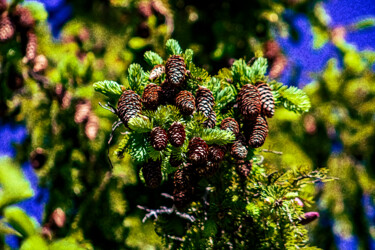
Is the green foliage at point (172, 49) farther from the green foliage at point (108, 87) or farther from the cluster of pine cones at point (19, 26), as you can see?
the cluster of pine cones at point (19, 26)

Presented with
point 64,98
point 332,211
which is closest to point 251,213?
point 64,98

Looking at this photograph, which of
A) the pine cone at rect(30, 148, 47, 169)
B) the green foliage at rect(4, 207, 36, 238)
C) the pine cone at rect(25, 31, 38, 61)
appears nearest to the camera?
the green foliage at rect(4, 207, 36, 238)

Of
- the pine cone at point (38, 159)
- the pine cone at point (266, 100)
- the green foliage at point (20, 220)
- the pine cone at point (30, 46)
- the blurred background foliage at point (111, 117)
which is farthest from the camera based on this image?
the pine cone at point (38, 159)

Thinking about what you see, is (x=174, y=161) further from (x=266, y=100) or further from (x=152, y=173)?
(x=266, y=100)

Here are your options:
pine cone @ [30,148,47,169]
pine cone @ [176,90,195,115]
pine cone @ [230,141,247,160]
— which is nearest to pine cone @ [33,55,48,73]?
pine cone @ [30,148,47,169]

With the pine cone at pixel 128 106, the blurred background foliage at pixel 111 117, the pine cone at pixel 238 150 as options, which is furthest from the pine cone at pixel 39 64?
the pine cone at pixel 238 150

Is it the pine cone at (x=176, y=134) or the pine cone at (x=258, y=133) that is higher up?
the pine cone at (x=258, y=133)

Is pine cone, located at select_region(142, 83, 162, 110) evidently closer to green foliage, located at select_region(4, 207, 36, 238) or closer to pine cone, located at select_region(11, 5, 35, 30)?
green foliage, located at select_region(4, 207, 36, 238)

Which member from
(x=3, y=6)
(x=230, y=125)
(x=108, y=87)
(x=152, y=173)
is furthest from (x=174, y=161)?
(x=3, y=6)
